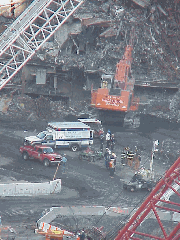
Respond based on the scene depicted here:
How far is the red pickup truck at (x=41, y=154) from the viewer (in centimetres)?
4116

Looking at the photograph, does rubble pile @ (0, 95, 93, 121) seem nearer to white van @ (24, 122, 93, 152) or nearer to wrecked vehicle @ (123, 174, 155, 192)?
white van @ (24, 122, 93, 152)

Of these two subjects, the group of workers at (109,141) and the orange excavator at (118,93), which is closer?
the group of workers at (109,141)

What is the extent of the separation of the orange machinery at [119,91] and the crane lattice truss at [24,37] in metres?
7.37

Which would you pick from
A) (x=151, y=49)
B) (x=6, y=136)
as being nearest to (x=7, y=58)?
(x=6, y=136)

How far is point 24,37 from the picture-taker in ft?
142

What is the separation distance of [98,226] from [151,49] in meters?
23.9

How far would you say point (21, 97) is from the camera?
5306 centimetres

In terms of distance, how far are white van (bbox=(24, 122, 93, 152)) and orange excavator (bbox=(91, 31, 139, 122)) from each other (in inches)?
191

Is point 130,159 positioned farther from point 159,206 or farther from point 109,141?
point 159,206

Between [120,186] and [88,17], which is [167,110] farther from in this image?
[120,186]

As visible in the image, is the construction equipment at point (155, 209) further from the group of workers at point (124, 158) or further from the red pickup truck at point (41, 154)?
the red pickup truck at point (41, 154)

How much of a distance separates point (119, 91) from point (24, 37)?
10.2 metres

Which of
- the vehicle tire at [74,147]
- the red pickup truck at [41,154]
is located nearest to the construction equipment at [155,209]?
the red pickup truck at [41,154]

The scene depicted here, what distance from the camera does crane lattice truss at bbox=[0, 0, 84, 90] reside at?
42750 millimetres
